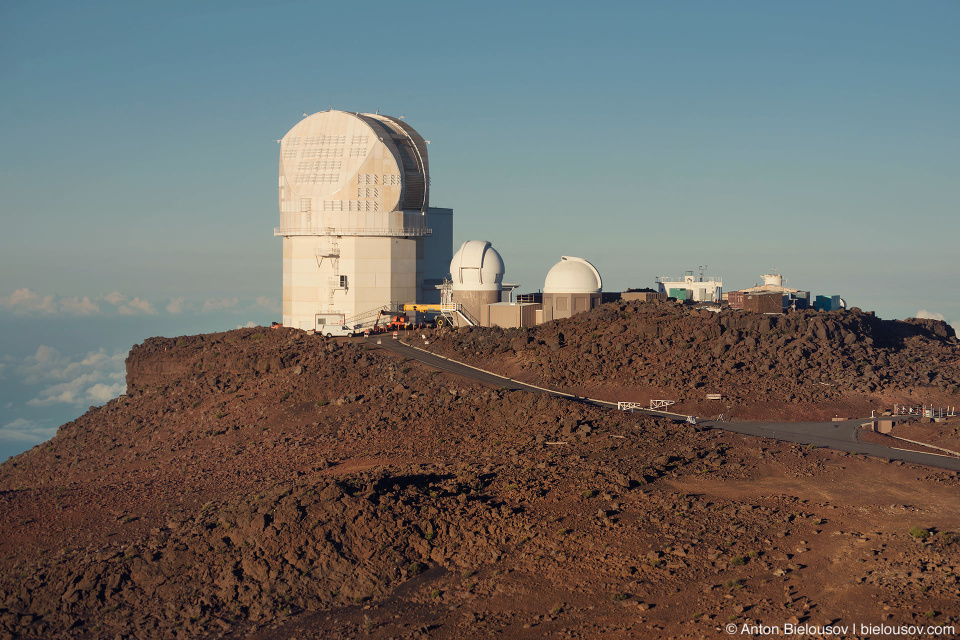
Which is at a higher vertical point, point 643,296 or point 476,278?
point 476,278

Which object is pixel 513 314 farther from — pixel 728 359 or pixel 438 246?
pixel 438 246

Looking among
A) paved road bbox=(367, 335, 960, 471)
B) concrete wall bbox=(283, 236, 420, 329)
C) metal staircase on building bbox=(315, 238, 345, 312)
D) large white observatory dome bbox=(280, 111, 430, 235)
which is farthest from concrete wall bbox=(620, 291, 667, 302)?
metal staircase on building bbox=(315, 238, 345, 312)

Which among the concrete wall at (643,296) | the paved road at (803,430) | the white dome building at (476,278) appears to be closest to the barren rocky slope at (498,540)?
the paved road at (803,430)

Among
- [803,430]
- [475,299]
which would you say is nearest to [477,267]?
[475,299]

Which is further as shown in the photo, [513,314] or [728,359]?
[513,314]

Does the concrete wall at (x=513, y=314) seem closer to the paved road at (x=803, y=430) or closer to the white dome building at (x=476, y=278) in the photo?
the white dome building at (x=476, y=278)
